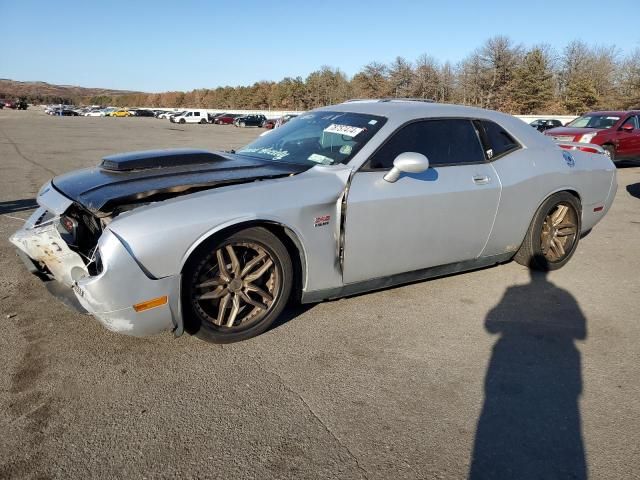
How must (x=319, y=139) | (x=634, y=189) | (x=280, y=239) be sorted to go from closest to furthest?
(x=280, y=239)
(x=319, y=139)
(x=634, y=189)

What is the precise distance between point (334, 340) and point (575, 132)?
39.6 feet

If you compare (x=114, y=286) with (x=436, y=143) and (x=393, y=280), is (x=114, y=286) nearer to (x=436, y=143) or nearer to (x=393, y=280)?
(x=393, y=280)

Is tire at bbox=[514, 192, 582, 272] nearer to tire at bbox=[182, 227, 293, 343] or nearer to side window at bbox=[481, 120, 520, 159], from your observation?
side window at bbox=[481, 120, 520, 159]

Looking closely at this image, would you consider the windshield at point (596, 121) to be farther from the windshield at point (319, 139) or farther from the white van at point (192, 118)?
the white van at point (192, 118)

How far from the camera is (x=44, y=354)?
2.92 metres

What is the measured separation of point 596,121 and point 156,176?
13.9 meters

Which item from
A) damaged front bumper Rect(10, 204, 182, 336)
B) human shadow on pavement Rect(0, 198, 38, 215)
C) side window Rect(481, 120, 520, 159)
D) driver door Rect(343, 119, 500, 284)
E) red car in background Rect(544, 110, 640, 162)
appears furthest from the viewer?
red car in background Rect(544, 110, 640, 162)

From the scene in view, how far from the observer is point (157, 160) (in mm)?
3564

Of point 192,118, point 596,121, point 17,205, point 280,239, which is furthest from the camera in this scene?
point 192,118

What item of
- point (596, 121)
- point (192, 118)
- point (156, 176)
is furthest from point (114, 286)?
point (192, 118)

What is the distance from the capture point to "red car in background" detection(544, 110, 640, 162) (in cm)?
1262

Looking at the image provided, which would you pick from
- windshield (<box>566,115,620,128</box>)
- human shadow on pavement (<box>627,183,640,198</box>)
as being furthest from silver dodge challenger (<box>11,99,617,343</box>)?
windshield (<box>566,115,620,128</box>)

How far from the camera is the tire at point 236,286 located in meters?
2.90

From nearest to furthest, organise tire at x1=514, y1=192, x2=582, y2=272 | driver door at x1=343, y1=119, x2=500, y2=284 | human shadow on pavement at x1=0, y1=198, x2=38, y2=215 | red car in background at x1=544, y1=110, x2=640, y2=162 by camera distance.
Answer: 1. driver door at x1=343, y1=119, x2=500, y2=284
2. tire at x1=514, y1=192, x2=582, y2=272
3. human shadow on pavement at x1=0, y1=198, x2=38, y2=215
4. red car in background at x1=544, y1=110, x2=640, y2=162
